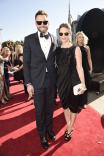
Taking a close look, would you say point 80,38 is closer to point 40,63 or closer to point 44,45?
point 44,45

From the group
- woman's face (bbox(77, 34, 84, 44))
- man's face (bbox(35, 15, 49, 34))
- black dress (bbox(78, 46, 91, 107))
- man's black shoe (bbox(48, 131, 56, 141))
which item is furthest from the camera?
woman's face (bbox(77, 34, 84, 44))

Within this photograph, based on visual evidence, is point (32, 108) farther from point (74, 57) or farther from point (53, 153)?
point (74, 57)

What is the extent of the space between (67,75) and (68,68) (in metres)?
0.12

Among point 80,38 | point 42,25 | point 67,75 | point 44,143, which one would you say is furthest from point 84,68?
point 44,143

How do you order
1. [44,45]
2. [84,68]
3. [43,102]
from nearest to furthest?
[44,45] → [43,102] → [84,68]

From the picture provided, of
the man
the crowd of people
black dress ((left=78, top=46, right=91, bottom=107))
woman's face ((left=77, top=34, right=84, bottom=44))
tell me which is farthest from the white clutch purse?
woman's face ((left=77, top=34, right=84, bottom=44))

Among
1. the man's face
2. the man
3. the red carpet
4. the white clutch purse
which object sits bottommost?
the red carpet

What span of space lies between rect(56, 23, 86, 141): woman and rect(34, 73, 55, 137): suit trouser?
201 mm

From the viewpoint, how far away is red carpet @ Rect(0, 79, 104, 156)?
1.98 meters

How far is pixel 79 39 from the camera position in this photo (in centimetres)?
311

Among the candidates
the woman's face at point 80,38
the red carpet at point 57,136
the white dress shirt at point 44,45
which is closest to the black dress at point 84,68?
the woman's face at point 80,38

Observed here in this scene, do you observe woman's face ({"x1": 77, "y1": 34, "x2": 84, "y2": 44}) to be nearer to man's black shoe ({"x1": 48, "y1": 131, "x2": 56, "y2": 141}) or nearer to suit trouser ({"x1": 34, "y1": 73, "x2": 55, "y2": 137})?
suit trouser ({"x1": 34, "y1": 73, "x2": 55, "y2": 137})

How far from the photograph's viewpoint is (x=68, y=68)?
192 cm

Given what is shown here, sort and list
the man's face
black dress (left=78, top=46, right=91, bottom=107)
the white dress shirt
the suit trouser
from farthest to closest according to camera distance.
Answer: black dress (left=78, top=46, right=91, bottom=107) < the suit trouser < the white dress shirt < the man's face
